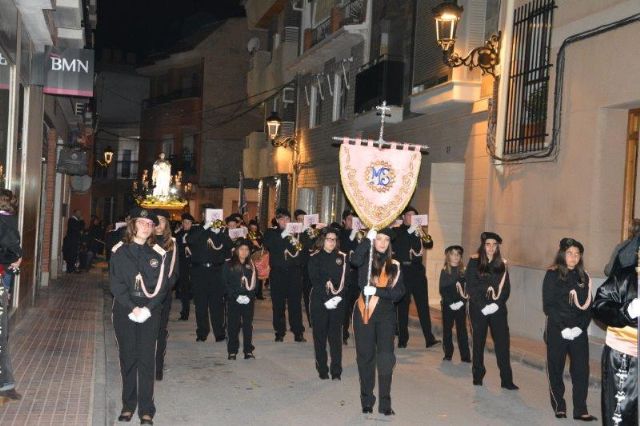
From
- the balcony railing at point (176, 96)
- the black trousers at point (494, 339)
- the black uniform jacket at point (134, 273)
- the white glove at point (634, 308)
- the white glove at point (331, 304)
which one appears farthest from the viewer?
the balcony railing at point (176, 96)

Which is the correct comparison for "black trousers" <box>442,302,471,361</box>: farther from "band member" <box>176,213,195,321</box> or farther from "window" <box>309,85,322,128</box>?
"window" <box>309,85,322,128</box>

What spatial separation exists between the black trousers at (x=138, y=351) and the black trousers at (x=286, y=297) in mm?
6360

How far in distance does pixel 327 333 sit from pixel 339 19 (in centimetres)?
1862

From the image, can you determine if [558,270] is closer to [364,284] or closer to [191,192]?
[364,284]

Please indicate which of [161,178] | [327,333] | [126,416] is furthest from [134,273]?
[161,178]

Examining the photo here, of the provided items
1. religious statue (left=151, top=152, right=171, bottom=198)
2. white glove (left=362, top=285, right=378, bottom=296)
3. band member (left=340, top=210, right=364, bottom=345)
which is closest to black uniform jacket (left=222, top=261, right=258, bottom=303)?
band member (left=340, top=210, right=364, bottom=345)

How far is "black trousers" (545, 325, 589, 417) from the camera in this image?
9.35 m

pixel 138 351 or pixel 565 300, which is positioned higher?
pixel 565 300

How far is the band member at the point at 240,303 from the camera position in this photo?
1267cm

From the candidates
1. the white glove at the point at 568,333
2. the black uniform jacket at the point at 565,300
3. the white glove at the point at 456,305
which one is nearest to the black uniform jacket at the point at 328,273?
the white glove at the point at 456,305

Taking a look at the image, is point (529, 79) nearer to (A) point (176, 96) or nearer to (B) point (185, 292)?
(B) point (185, 292)

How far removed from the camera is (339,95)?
29297 millimetres

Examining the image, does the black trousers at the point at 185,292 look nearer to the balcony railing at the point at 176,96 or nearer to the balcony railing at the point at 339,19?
the balcony railing at the point at 339,19

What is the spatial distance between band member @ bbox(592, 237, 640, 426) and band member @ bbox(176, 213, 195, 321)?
11882mm
